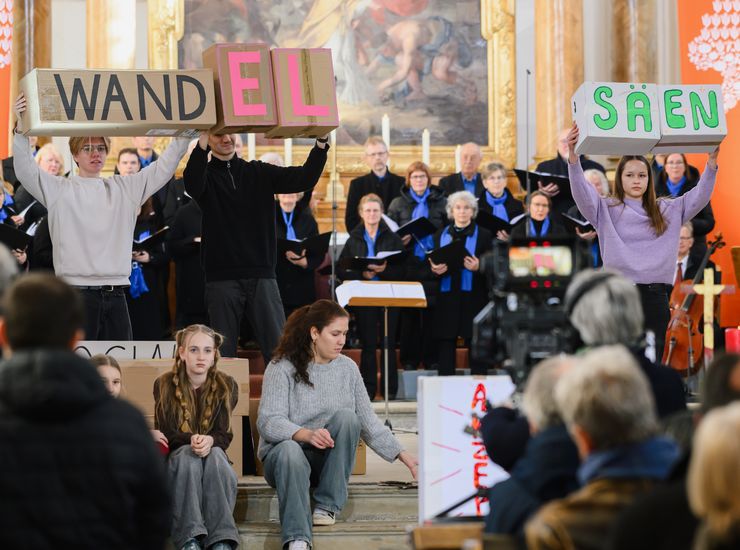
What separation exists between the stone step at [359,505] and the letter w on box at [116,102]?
175cm

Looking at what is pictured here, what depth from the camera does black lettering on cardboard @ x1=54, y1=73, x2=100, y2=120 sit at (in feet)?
19.7

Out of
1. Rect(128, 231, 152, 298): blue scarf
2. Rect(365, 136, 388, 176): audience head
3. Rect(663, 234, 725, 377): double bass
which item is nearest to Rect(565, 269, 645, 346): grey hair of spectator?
Rect(663, 234, 725, 377): double bass

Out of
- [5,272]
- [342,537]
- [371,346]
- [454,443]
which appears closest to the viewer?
[5,272]

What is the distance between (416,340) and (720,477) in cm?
687

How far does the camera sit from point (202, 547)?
557 cm

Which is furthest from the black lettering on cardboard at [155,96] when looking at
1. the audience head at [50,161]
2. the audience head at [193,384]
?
the audience head at [50,161]

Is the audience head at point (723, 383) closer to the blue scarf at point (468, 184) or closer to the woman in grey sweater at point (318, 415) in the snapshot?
the woman in grey sweater at point (318, 415)

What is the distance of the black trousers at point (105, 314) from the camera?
624 cm

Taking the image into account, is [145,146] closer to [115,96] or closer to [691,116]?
[115,96]

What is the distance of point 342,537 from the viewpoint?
19.0ft

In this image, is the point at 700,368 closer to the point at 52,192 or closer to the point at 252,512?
the point at 252,512

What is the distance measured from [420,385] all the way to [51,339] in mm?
2108

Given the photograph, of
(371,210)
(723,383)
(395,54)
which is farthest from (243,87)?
(395,54)

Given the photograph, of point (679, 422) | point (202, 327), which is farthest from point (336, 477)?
point (679, 422)
